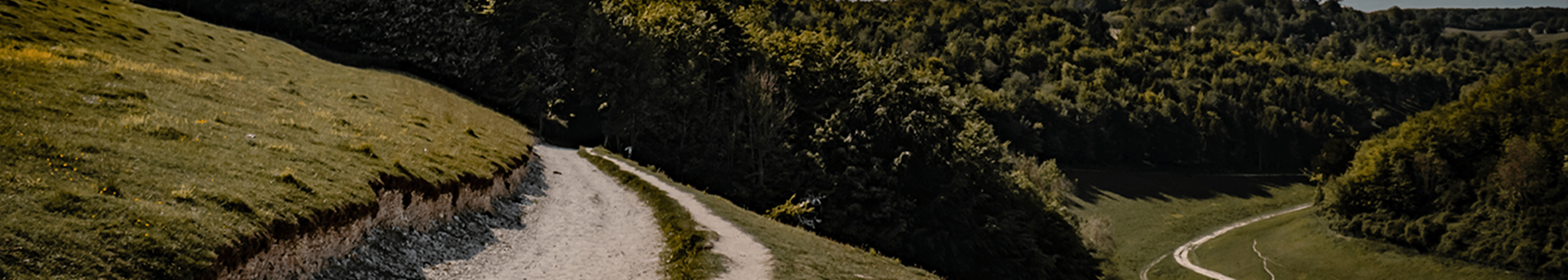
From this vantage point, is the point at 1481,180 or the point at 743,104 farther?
the point at 1481,180

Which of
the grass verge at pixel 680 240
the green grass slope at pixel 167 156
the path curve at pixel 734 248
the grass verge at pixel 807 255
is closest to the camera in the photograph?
the green grass slope at pixel 167 156

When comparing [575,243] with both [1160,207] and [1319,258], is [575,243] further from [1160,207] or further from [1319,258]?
[1160,207]

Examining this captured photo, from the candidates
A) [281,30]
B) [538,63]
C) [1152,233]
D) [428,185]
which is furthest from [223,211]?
[1152,233]

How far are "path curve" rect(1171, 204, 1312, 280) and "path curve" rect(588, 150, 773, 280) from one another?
3185 inches

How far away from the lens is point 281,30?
7206 centimetres

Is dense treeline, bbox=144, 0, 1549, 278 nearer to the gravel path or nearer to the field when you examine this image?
the gravel path

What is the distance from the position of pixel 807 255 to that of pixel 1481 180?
10187 centimetres

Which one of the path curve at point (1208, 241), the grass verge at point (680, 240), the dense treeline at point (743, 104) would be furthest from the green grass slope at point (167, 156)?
the path curve at point (1208, 241)

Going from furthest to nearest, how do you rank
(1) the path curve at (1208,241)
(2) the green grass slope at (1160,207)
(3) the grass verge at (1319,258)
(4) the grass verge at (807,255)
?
(2) the green grass slope at (1160,207) → (1) the path curve at (1208,241) → (3) the grass verge at (1319,258) → (4) the grass verge at (807,255)

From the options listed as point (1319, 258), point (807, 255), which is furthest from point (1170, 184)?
point (807, 255)

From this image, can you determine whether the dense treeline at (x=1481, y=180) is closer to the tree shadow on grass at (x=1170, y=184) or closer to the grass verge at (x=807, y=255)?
the tree shadow on grass at (x=1170, y=184)

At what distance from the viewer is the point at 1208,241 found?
370 ft

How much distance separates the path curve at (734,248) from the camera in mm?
20422

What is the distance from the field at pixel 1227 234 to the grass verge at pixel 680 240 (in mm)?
58432
